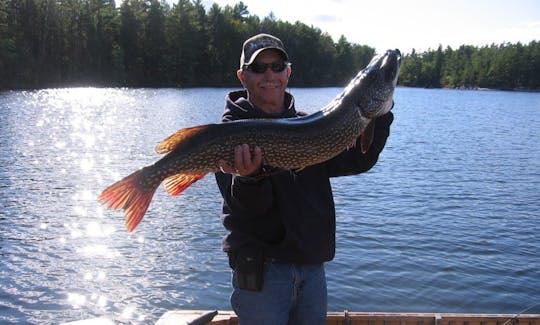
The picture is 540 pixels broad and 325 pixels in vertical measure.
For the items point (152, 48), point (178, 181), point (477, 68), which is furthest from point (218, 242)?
point (477, 68)

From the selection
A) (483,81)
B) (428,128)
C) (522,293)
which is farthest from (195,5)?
(522,293)

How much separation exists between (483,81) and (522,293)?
119 m

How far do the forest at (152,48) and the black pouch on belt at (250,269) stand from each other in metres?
54.2

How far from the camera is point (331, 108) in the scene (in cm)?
303

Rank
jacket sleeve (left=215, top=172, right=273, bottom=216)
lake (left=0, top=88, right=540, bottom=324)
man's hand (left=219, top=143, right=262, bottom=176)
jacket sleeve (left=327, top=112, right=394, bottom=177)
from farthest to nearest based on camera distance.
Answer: lake (left=0, top=88, right=540, bottom=324)
jacket sleeve (left=327, top=112, right=394, bottom=177)
man's hand (left=219, top=143, right=262, bottom=176)
jacket sleeve (left=215, top=172, right=273, bottom=216)

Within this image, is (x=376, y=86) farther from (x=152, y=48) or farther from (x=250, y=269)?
(x=152, y=48)

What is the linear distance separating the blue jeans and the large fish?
58cm

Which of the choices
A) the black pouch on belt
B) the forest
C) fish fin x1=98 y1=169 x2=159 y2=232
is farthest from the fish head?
the forest

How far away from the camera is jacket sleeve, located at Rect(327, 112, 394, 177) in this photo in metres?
2.95

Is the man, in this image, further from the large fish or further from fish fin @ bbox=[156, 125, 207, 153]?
fish fin @ bbox=[156, 125, 207, 153]

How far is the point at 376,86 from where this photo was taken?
10.1ft

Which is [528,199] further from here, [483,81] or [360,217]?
[483,81]

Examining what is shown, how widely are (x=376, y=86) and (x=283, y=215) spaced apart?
3.39 ft

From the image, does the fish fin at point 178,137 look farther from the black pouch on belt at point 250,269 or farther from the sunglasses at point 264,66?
the black pouch on belt at point 250,269
